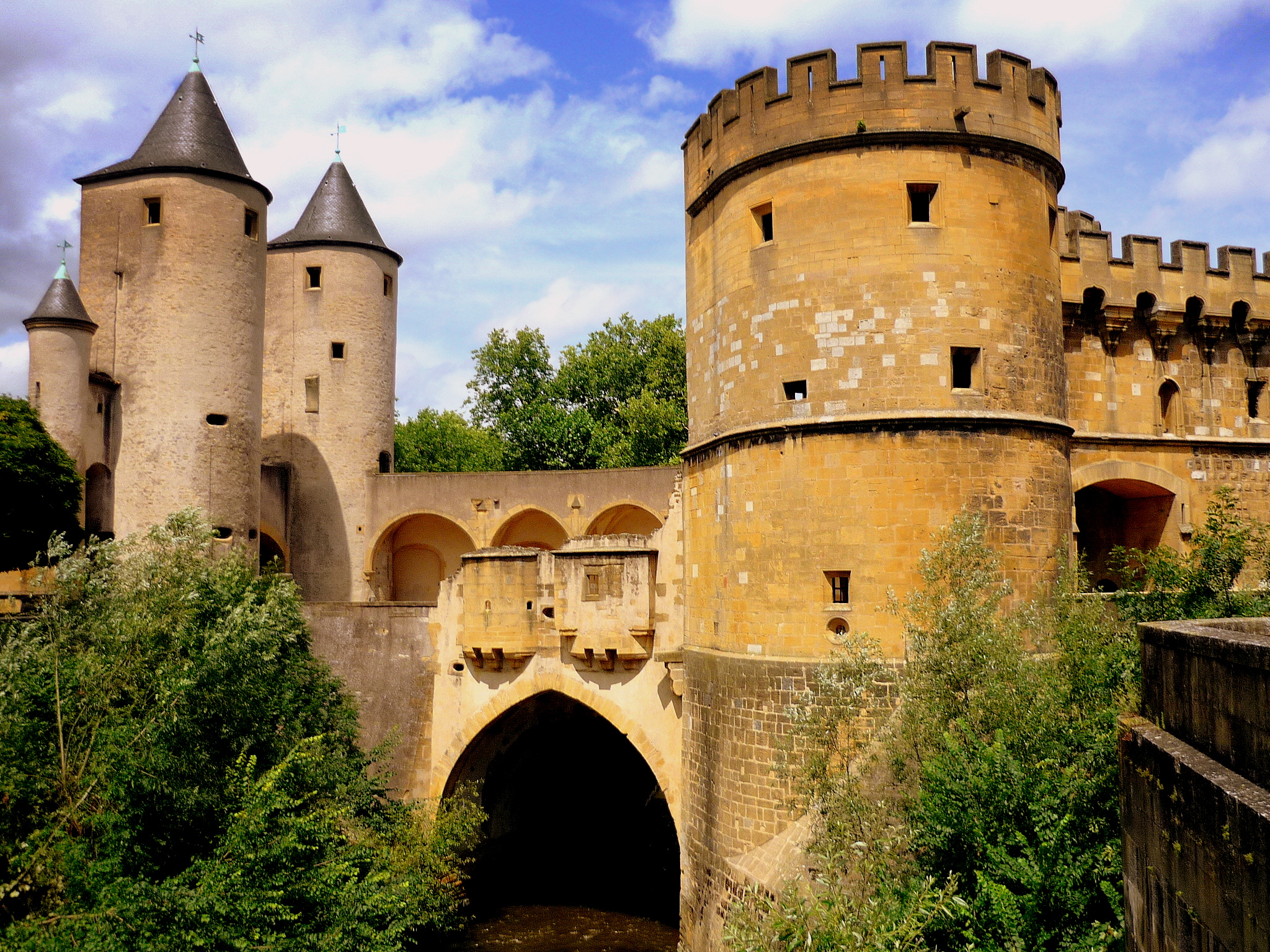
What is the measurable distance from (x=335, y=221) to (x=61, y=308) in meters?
8.68

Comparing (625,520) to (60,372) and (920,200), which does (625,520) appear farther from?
(920,200)

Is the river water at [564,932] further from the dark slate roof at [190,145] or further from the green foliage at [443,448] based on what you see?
the green foliage at [443,448]

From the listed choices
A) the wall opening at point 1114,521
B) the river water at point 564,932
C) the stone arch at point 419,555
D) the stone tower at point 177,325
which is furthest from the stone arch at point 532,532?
the wall opening at point 1114,521

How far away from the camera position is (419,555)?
97.0 ft

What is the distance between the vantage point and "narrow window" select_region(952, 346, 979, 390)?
1380cm

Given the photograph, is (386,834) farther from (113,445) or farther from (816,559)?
(113,445)

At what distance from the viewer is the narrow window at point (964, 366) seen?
1380cm

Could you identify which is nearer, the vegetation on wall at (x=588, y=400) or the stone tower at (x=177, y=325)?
the stone tower at (x=177, y=325)

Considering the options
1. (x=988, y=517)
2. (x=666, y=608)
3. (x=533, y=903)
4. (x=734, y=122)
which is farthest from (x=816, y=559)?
(x=533, y=903)

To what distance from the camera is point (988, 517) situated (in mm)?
13453

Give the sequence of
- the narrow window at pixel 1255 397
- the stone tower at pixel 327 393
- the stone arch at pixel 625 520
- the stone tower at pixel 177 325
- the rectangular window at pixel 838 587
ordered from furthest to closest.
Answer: the stone tower at pixel 327 393
the stone arch at pixel 625 520
the stone tower at pixel 177 325
the narrow window at pixel 1255 397
the rectangular window at pixel 838 587

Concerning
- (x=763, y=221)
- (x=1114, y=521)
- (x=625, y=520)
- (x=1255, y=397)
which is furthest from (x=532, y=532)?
(x=1255, y=397)

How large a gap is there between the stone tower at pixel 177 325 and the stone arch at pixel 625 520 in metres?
8.04

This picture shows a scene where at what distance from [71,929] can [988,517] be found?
1147 cm
